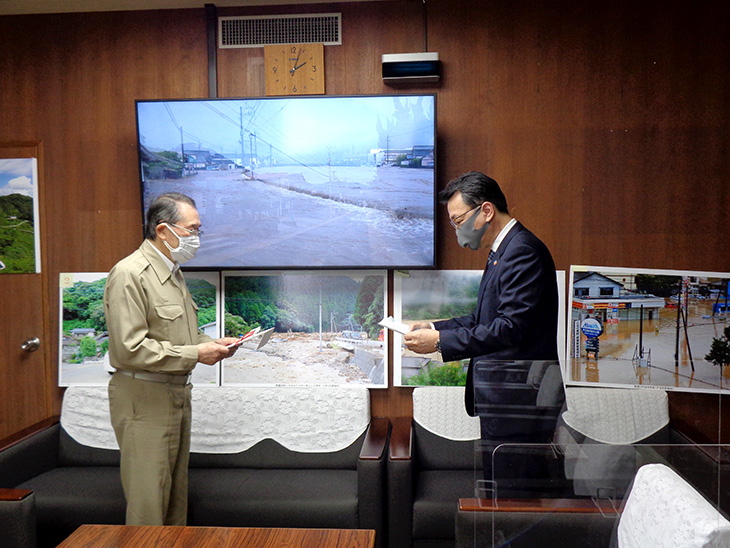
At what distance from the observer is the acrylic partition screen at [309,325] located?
349 cm

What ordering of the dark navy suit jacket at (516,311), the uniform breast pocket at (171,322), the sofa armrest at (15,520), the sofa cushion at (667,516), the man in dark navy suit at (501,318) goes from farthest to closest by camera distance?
the uniform breast pocket at (171,322) → the sofa armrest at (15,520) → the dark navy suit jacket at (516,311) → the man in dark navy suit at (501,318) → the sofa cushion at (667,516)

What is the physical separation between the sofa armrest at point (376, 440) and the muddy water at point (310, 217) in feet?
2.80

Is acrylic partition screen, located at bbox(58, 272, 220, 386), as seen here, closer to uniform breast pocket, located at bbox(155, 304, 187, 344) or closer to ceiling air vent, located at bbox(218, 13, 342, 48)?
uniform breast pocket, located at bbox(155, 304, 187, 344)

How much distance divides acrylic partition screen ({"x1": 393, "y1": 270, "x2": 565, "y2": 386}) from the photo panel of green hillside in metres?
2.08

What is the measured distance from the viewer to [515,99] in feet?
11.1

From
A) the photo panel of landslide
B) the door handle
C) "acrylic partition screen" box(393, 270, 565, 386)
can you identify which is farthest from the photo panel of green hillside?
the photo panel of landslide

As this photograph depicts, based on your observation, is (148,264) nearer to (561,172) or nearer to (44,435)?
(44,435)

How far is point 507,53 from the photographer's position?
3361 mm

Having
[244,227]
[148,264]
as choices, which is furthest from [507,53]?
[148,264]

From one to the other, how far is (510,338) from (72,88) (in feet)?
9.32

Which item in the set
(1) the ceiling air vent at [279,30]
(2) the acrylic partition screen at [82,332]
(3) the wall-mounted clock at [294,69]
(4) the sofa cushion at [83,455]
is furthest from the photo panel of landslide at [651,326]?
(2) the acrylic partition screen at [82,332]

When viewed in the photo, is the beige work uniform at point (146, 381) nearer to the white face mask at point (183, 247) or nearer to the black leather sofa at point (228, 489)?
the white face mask at point (183, 247)

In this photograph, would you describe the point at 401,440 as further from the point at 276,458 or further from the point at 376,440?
the point at 276,458

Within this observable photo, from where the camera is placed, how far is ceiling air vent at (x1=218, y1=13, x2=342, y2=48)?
135 inches
